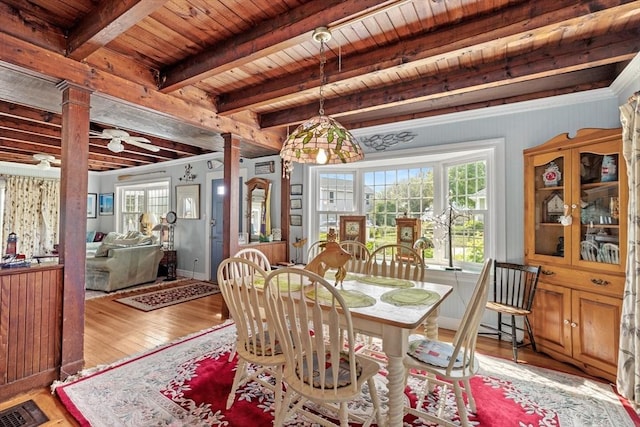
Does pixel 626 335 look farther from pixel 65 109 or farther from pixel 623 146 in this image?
pixel 65 109

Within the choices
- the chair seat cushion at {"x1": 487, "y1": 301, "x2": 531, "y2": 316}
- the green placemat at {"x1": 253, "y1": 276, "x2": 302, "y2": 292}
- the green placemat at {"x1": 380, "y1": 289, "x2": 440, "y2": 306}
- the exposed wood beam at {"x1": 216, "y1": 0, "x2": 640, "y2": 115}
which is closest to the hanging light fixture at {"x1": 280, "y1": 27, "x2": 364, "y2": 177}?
the exposed wood beam at {"x1": 216, "y1": 0, "x2": 640, "y2": 115}

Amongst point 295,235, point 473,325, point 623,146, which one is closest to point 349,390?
point 473,325

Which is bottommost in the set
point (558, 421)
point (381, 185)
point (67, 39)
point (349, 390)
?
point (558, 421)

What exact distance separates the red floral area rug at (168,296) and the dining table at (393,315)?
3084mm

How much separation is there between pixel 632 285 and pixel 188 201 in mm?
6151

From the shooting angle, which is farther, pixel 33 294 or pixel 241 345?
pixel 33 294

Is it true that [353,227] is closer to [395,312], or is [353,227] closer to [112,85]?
[395,312]

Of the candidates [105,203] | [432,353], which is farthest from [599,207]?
[105,203]

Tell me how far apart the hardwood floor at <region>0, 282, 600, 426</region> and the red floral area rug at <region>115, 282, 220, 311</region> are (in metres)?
0.14

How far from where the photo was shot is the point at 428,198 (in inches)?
151

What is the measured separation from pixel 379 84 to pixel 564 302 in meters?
2.57

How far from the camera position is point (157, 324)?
11.3 feet

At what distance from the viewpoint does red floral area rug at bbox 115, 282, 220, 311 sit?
13.8ft

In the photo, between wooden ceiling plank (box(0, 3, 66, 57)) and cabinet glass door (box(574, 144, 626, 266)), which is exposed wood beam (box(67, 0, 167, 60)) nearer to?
wooden ceiling plank (box(0, 3, 66, 57))
